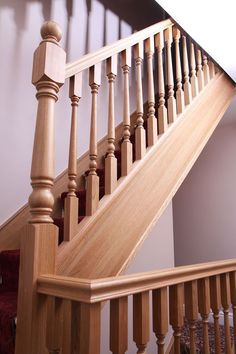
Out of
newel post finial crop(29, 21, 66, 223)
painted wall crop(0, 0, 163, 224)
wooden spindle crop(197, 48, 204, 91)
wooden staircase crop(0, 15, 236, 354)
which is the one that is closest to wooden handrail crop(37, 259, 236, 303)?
wooden staircase crop(0, 15, 236, 354)

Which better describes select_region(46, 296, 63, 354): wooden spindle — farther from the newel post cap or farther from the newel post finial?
the newel post cap

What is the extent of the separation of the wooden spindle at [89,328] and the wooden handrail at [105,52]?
0.88m

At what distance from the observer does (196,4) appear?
1.88 metres

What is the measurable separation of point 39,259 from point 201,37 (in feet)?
6.70

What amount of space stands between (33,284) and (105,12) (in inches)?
109

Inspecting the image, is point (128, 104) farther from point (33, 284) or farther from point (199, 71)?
point (199, 71)

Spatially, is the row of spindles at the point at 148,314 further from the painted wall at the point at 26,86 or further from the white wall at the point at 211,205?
the white wall at the point at 211,205

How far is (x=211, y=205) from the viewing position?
363 cm

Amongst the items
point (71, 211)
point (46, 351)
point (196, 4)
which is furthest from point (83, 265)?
point (196, 4)

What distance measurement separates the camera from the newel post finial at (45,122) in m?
1.00

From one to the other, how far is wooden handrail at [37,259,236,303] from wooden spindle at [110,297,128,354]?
4cm

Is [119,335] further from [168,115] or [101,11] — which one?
[101,11]

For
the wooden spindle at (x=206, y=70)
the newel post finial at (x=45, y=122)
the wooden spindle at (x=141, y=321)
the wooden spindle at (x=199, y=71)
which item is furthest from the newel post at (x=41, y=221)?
the wooden spindle at (x=206, y=70)

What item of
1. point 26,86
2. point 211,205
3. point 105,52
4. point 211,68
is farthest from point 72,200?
point 211,205
